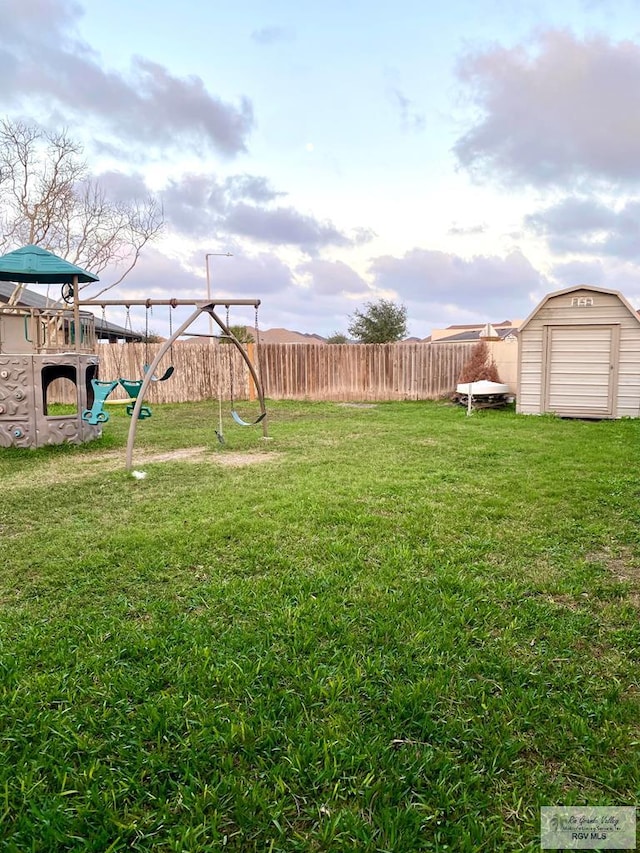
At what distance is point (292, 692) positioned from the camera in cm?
188

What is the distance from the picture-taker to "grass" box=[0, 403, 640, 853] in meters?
1.41

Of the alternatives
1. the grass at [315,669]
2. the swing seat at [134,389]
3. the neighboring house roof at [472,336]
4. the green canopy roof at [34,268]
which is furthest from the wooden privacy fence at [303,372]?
the grass at [315,669]

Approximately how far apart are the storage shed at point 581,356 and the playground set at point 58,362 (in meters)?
6.05

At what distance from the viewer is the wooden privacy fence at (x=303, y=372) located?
14.1 meters

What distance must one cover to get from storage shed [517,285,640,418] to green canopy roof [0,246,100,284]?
847cm

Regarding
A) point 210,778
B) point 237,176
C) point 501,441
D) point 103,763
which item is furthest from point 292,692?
point 237,176

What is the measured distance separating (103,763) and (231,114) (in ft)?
47.9

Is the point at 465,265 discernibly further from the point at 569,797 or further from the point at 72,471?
the point at 569,797

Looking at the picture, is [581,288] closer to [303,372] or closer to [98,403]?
[303,372]

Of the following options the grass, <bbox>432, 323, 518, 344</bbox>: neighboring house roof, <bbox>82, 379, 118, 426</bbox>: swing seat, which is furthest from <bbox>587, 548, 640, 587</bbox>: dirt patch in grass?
<bbox>432, 323, 518, 344</bbox>: neighboring house roof

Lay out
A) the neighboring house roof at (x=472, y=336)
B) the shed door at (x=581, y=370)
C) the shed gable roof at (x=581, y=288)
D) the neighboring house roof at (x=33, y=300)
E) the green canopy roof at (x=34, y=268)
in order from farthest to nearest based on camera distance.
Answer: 1. the neighboring house roof at (x=33, y=300)
2. the neighboring house roof at (x=472, y=336)
3. the shed door at (x=581, y=370)
4. the shed gable roof at (x=581, y=288)
5. the green canopy roof at (x=34, y=268)

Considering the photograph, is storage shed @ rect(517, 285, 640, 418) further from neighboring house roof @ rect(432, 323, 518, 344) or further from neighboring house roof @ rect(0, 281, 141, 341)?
neighboring house roof @ rect(0, 281, 141, 341)

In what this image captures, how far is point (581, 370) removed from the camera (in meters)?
10.2

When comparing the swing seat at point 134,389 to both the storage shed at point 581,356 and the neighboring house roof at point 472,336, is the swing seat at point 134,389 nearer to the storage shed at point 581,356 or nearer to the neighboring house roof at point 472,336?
the storage shed at point 581,356
